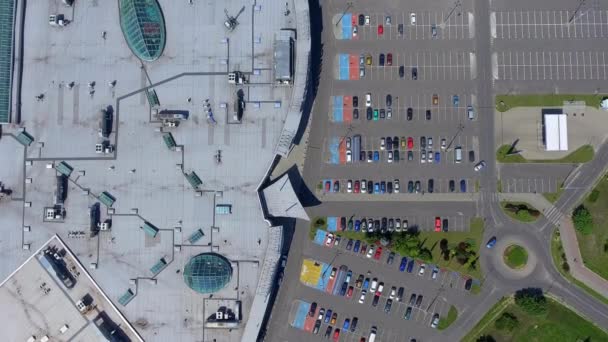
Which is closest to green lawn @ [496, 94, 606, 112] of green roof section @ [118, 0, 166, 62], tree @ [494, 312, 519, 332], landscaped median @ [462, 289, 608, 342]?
landscaped median @ [462, 289, 608, 342]

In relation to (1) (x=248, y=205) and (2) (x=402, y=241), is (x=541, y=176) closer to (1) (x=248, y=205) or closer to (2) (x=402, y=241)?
(2) (x=402, y=241)

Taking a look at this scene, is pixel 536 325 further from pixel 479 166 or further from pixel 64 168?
pixel 64 168

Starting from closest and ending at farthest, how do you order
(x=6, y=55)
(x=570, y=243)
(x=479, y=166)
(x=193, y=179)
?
1. (x=193, y=179)
2. (x=6, y=55)
3. (x=570, y=243)
4. (x=479, y=166)

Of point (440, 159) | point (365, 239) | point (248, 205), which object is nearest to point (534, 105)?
point (440, 159)

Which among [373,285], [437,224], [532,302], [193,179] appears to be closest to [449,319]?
[532,302]

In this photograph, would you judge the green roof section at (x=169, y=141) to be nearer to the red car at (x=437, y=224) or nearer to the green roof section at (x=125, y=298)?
the green roof section at (x=125, y=298)

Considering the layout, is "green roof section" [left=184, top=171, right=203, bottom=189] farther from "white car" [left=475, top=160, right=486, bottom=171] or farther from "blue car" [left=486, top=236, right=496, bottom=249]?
"blue car" [left=486, top=236, right=496, bottom=249]
